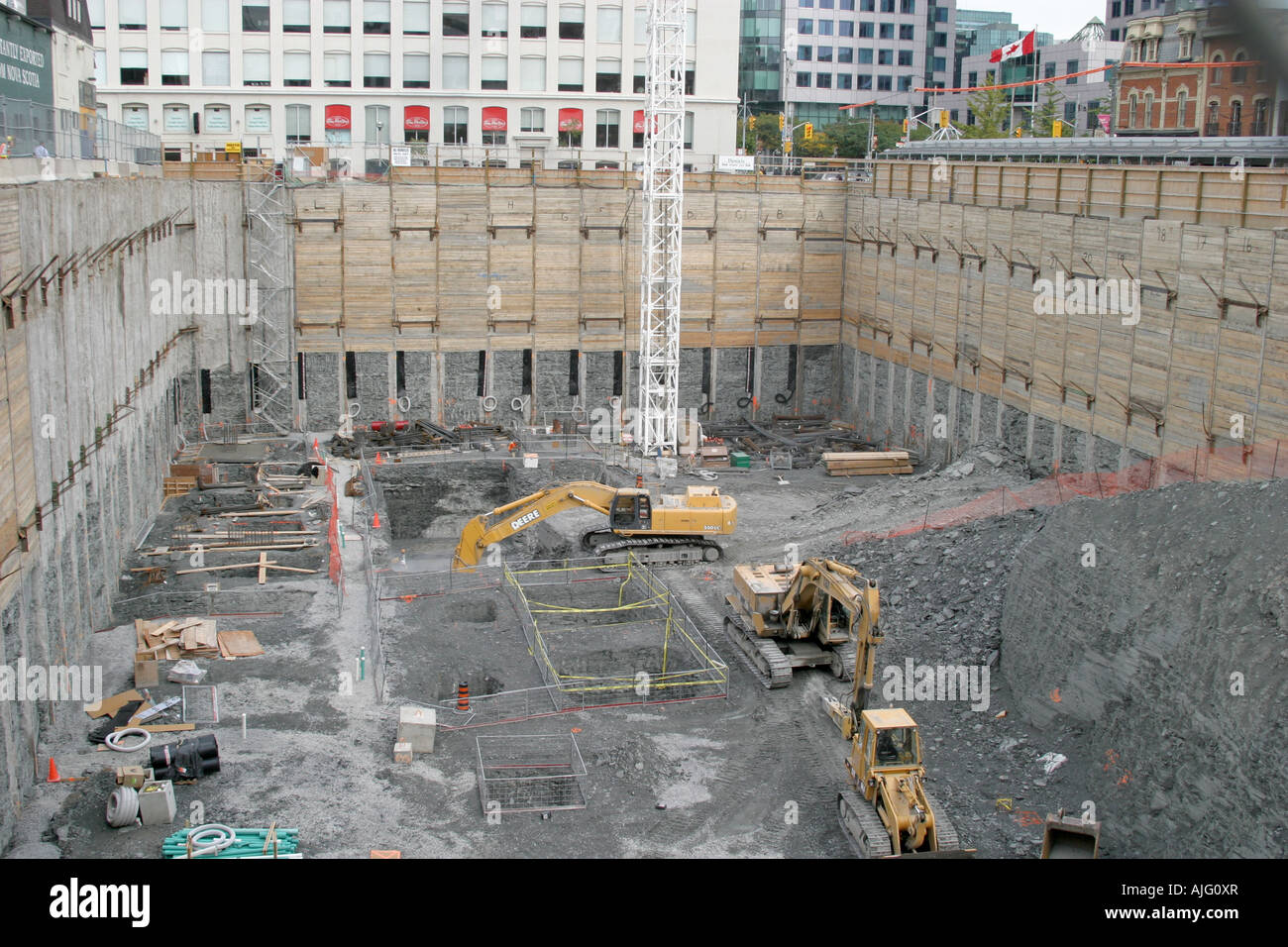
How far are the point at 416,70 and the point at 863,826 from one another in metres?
52.8

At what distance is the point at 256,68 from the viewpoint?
60719mm

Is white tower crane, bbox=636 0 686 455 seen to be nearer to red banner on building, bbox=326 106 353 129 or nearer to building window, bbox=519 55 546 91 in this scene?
building window, bbox=519 55 546 91

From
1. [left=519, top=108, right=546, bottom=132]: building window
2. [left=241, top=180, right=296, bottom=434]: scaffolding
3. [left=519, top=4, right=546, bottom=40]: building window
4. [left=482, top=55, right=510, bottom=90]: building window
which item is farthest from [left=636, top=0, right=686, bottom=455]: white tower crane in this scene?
[left=519, top=108, right=546, bottom=132]: building window

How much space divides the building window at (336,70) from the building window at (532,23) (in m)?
8.63

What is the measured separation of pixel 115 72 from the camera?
60.1m

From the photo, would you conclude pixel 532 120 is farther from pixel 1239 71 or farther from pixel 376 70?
pixel 1239 71

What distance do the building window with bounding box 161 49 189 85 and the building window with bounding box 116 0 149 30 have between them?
1533mm

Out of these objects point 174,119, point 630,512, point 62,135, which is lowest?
point 630,512

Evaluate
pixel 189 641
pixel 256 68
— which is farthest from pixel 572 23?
pixel 189 641

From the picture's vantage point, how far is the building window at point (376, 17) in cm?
6041

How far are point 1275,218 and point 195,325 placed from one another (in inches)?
1303
